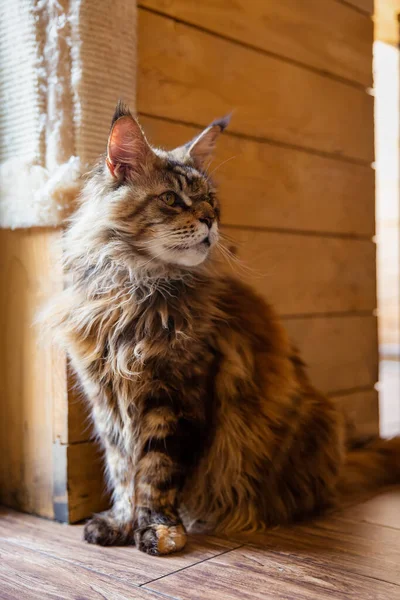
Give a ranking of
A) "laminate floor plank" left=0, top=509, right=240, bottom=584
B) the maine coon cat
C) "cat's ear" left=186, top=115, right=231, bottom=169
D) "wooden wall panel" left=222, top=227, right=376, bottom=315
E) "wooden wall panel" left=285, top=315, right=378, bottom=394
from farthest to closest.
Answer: "wooden wall panel" left=285, top=315, right=378, bottom=394, "wooden wall panel" left=222, top=227, right=376, bottom=315, "cat's ear" left=186, top=115, right=231, bottom=169, the maine coon cat, "laminate floor plank" left=0, top=509, right=240, bottom=584

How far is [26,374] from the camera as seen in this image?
1.72m

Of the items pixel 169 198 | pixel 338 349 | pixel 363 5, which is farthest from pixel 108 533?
pixel 363 5

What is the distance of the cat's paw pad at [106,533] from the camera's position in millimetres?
1458

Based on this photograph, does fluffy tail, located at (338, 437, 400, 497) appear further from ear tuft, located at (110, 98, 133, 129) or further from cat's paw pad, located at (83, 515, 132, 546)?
ear tuft, located at (110, 98, 133, 129)

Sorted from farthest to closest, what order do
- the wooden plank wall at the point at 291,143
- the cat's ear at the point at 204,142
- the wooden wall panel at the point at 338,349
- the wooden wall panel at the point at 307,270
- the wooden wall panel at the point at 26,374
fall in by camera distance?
the wooden wall panel at the point at 338,349, the wooden wall panel at the point at 307,270, the wooden plank wall at the point at 291,143, the wooden wall panel at the point at 26,374, the cat's ear at the point at 204,142

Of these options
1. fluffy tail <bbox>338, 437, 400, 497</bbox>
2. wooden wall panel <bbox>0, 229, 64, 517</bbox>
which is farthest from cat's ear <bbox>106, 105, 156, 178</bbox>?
fluffy tail <bbox>338, 437, 400, 497</bbox>

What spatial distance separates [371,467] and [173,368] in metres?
0.77

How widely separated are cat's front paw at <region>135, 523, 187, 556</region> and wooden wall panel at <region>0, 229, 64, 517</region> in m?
0.35

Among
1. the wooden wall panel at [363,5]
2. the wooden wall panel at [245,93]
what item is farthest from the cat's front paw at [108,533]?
the wooden wall panel at [363,5]

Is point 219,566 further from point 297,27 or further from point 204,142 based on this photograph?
point 297,27

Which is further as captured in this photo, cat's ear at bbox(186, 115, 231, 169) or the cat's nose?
cat's ear at bbox(186, 115, 231, 169)

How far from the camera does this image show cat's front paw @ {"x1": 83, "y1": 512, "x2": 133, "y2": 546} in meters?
1.46

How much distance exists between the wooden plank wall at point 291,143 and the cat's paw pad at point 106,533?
159mm

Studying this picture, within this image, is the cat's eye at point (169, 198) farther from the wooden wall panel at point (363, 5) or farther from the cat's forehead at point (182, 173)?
the wooden wall panel at point (363, 5)
